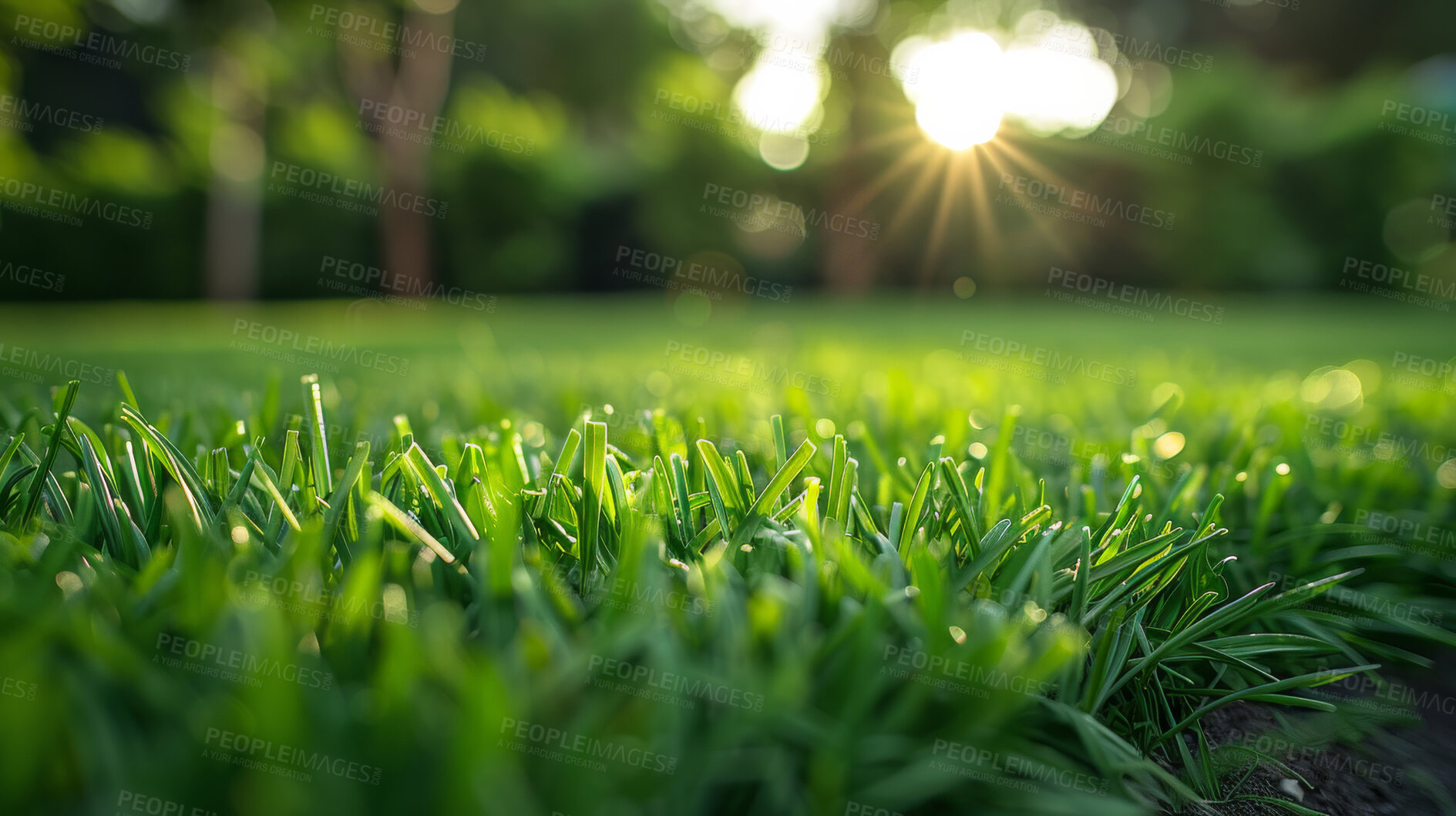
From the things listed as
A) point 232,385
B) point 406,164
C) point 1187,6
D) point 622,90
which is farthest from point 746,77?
point 232,385

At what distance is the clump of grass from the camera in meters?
0.59

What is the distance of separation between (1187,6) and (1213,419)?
105ft

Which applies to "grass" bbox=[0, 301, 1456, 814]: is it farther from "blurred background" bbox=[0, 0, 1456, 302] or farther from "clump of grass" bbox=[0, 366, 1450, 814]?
"blurred background" bbox=[0, 0, 1456, 302]

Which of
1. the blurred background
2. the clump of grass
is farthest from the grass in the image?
the blurred background

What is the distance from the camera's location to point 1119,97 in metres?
25.4

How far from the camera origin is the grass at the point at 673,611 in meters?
0.60

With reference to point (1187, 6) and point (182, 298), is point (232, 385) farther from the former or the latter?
point (1187, 6)

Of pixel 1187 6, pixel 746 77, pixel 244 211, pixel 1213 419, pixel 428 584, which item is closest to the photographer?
pixel 428 584

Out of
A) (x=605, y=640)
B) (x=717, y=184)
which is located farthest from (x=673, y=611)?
(x=717, y=184)

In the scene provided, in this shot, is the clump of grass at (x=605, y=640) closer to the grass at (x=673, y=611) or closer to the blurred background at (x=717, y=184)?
the grass at (x=673, y=611)

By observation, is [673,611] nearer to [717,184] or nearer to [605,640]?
[605,640]

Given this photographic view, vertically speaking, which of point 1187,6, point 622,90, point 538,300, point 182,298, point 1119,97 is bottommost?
point 182,298

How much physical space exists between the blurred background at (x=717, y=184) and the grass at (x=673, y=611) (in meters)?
11.4

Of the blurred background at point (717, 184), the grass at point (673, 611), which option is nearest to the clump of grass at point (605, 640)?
Answer: the grass at point (673, 611)
